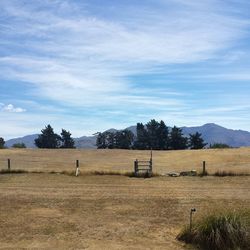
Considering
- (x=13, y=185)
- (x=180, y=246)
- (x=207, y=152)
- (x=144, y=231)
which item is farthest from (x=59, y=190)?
(x=207, y=152)

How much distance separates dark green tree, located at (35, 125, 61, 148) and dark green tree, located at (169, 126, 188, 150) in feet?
79.3

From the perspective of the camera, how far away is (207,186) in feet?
91.7

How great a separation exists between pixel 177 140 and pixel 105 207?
78.0 m

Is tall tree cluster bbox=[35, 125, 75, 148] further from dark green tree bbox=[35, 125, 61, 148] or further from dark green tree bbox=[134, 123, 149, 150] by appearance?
dark green tree bbox=[134, 123, 149, 150]

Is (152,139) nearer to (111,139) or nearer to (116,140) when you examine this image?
(116,140)

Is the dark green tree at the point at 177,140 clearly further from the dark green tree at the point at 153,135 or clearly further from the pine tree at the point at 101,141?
the pine tree at the point at 101,141

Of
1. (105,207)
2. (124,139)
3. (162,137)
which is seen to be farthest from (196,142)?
(105,207)

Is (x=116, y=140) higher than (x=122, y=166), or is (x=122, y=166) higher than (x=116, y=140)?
(x=116, y=140)

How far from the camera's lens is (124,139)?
347ft

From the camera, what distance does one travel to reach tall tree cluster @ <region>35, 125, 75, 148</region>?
110438mm

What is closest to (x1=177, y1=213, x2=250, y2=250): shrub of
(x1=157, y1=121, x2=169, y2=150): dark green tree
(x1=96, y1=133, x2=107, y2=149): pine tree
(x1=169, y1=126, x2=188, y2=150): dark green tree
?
(x1=169, y1=126, x2=188, y2=150): dark green tree

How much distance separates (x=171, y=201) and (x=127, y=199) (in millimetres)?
1847

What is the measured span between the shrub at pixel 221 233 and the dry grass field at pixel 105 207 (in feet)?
1.57

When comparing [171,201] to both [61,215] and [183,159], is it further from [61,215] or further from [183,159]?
[183,159]
